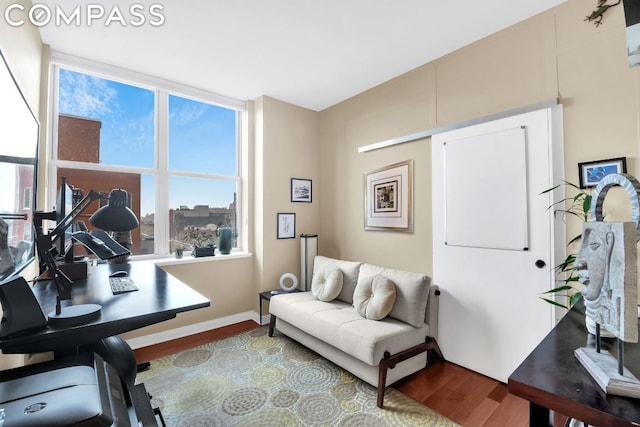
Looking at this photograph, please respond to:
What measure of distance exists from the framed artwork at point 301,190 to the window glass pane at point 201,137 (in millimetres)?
792

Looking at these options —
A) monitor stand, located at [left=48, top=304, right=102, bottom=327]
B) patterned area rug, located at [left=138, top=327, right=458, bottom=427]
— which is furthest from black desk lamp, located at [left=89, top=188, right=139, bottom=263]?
patterned area rug, located at [left=138, top=327, right=458, bottom=427]

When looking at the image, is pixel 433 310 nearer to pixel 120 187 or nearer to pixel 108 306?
pixel 108 306

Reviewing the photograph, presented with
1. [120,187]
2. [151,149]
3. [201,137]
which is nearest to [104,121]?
[151,149]

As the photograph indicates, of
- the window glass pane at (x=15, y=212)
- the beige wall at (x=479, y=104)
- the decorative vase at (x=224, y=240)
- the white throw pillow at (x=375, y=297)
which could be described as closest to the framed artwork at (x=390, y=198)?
the beige wall at (x=479, y=104)

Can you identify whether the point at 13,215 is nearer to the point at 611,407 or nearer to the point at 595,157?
the point at 611,407

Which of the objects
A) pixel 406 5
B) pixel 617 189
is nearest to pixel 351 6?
pixel 406 5

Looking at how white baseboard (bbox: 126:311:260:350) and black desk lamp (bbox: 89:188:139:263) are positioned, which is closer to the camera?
black desk lamp (bbox: 89:188:139:263)

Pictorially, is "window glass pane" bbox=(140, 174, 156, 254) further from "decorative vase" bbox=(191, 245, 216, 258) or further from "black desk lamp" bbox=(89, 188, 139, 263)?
"black desk lamp" bbox=(89, 188, 139, 263)

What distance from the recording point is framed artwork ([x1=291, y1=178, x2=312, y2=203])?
12.3 feet

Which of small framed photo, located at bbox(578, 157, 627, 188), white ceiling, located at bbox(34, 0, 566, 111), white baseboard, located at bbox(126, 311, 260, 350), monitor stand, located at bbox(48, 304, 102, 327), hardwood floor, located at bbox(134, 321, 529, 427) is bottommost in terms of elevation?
hardwood floor, located at bbox(134, 321, 529, 427)

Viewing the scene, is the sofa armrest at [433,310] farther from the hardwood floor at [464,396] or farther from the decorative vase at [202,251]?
the decorative vase at [202,251]

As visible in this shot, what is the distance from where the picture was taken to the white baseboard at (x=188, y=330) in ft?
9.39

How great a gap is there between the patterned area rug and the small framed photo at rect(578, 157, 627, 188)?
70.3 inches

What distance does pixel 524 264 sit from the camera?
6.90 feet
